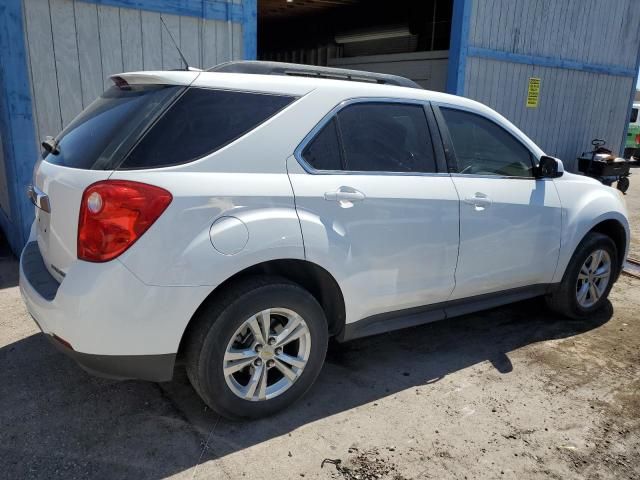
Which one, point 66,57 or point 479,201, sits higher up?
point 66,57

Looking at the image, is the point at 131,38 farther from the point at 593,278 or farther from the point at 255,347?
the point at 593,278

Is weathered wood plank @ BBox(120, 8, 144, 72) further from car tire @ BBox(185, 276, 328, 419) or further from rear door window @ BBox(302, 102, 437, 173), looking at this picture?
car tire @ BBox(185, 276, 328, 419)

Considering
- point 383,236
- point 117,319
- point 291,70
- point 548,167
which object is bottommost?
point 117,319

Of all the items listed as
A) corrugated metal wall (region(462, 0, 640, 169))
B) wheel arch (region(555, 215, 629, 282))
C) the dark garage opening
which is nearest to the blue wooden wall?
wheel arch (region(555, 215, 629, 282))

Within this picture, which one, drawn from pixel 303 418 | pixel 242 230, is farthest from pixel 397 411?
pixel 242 230

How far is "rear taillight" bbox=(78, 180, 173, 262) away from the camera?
2361mm

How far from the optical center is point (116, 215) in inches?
93.0

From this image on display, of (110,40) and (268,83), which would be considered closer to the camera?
Answer: (268,83)

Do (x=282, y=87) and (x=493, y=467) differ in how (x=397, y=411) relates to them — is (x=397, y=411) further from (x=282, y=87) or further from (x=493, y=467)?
(x=282, y=87)

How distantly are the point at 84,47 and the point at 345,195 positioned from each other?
3787 mm

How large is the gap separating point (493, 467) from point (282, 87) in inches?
87.9

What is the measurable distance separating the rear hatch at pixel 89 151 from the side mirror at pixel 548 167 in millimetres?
2583

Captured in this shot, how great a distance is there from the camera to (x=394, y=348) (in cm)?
394

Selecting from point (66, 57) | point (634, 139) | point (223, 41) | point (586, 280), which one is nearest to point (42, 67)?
point (66, 57)
